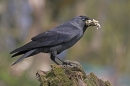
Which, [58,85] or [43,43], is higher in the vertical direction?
[43,43]

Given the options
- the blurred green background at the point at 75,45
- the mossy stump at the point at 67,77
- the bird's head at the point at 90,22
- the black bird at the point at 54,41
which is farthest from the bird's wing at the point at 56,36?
the blurred green background at the point at 75,45

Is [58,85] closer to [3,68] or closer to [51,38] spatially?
[51,38]

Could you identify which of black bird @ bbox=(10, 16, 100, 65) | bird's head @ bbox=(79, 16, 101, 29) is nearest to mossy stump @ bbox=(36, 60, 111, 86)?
black bird @ bbox=(10, 16, 100, 65)

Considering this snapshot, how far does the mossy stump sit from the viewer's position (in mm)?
6379

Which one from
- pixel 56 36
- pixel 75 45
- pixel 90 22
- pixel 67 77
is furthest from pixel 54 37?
pixel 75 45

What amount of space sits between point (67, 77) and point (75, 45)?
20.9 metres

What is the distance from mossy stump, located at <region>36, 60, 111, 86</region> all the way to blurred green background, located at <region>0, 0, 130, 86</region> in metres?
7.09

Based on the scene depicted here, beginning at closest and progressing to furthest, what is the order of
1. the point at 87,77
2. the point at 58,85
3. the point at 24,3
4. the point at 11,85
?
the point at 58,85
the point at 87,77
the point at 11,85
the point at 24,3

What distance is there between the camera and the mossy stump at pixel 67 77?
20.9 feet

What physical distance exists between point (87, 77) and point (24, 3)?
2093 centimetres

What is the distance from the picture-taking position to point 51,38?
787cm

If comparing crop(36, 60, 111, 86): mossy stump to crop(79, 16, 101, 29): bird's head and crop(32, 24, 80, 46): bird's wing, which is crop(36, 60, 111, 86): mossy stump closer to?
crop(32, 24, 80, 46): bird's wing

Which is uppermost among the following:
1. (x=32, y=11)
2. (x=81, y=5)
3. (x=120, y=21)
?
(x=120, y=21)

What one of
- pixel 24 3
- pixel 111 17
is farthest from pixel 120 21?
pixel 24 3
